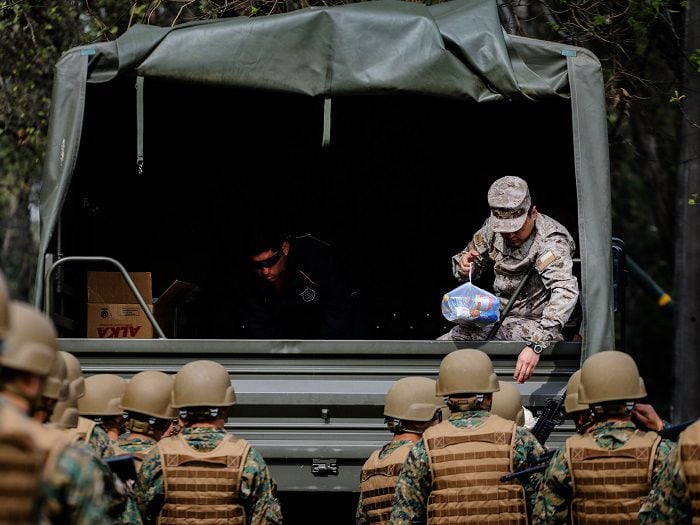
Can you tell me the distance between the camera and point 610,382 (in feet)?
19.4

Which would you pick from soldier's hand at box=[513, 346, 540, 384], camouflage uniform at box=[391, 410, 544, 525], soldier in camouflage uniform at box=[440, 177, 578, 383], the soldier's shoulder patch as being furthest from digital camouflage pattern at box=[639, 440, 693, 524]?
the soldier's shoulder patch

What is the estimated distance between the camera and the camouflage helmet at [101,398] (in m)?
6.66

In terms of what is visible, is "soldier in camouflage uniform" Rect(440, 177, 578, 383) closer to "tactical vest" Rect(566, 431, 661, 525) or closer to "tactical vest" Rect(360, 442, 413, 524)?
"tactical vest" Rect(360, 442, 413, 524)

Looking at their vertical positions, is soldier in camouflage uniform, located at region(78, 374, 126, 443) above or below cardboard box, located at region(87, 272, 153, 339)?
below

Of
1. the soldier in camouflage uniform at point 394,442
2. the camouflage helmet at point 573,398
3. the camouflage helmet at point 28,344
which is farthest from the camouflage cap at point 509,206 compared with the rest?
the camouflage helmet at point 28,344

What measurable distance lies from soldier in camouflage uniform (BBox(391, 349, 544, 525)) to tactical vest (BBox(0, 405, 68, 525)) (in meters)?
2.77

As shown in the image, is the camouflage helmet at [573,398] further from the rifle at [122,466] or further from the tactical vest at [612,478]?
the rifle at [122,466]

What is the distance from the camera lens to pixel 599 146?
7.40m

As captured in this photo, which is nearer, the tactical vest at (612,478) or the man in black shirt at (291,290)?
the tactical vest at (612,478)

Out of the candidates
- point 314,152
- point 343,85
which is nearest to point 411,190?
point 314,152

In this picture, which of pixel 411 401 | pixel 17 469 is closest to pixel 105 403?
pixel 411 401

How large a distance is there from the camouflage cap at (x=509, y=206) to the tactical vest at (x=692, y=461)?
9.43ft

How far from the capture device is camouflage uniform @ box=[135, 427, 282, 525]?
604 cm

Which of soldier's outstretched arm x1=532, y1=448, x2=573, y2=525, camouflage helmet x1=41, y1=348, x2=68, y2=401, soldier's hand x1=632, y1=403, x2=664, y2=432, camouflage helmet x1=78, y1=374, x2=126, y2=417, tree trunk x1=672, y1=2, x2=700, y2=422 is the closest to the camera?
camouflage helmet x1=41, y1=348, x2=68, y2=401
